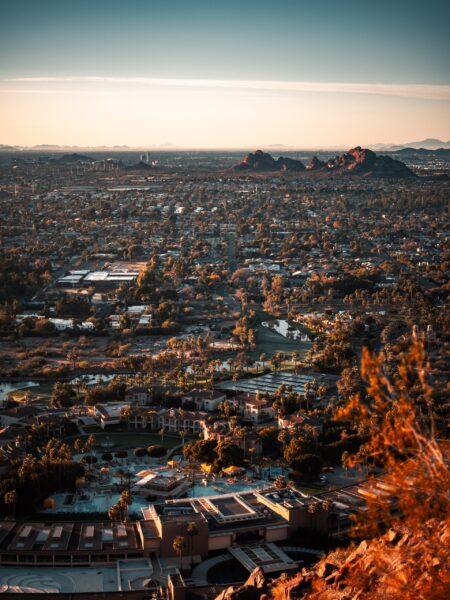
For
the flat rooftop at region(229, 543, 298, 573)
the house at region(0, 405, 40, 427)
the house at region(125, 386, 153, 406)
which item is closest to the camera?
the flat rooftop at region(229, 543, 298, 573)

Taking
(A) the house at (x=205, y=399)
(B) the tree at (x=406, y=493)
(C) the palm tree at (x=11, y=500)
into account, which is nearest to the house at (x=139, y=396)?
(A) the house at (x=205, y=399)

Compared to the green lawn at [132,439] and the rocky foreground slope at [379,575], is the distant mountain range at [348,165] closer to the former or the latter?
the green lawn at [132,439]

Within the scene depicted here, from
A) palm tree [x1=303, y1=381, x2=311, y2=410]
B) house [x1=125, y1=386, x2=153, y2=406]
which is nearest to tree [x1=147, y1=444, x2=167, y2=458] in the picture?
house [x1=125, y1=386, x2=153, y2=406]

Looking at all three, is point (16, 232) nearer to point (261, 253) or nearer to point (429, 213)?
point (261, 253)

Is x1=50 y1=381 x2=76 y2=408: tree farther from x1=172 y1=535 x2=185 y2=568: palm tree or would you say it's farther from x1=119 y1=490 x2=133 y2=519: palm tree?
x1=172 y1=535 x2=185 y2=568: palm tree

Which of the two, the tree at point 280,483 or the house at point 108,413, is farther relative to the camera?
the house at point 108,413

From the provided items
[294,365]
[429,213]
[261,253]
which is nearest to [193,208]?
[429,213]
